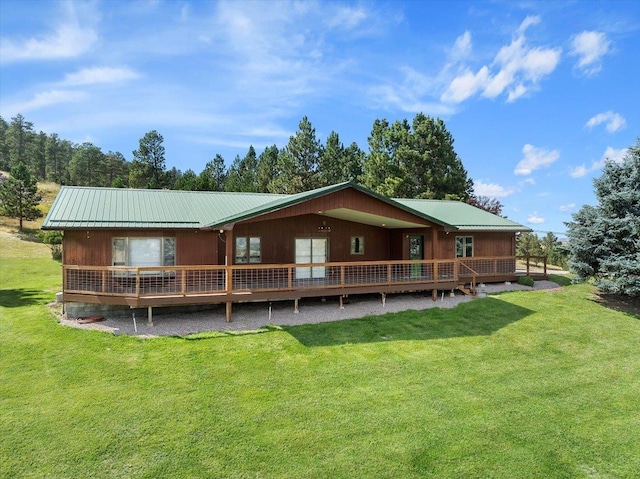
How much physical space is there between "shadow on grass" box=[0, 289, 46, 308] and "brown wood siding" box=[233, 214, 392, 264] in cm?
828

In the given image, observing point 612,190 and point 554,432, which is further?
point 612,190

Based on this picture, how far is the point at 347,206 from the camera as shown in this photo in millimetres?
11758

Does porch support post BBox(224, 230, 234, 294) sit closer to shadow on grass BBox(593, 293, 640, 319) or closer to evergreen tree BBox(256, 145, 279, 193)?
shadow on grass BBox(593, 293, 640, 319)

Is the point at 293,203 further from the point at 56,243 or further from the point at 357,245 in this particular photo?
the point at 56,243

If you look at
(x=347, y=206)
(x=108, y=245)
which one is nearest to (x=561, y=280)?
(x=347, y=206)

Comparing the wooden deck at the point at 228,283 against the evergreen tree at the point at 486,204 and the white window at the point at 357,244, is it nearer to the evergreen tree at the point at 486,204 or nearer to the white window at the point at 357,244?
the white window at the point at 357,244

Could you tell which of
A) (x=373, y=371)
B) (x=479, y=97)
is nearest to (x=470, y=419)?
(x=373, y=371)

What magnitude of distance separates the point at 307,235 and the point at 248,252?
2448 mm

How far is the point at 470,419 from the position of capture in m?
5.83

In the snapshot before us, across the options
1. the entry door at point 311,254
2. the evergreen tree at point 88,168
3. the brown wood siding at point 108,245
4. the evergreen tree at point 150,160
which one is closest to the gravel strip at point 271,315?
the entry door at point 311,254

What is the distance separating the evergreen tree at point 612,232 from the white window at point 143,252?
14.6 meters

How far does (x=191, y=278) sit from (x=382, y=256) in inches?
335

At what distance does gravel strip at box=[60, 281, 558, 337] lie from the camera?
33.1 ft

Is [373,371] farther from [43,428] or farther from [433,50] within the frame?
[433,50]
